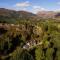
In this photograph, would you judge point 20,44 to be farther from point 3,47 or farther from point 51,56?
point 51,56

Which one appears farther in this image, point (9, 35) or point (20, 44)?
point (9, 35)

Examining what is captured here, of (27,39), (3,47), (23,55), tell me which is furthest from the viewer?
(27,39)

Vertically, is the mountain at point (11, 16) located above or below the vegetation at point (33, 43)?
below

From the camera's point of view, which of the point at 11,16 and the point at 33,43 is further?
the point at 11,16

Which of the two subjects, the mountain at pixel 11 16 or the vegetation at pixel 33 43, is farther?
the mountain at pixel 11 16

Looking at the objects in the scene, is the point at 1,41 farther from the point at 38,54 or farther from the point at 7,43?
the point at 38,54

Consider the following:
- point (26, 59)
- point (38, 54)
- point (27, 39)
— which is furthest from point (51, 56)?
point (27, 39)

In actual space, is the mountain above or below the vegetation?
below

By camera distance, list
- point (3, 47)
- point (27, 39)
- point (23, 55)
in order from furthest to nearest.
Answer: point (27, 39) < point (3, 47) < point (23, 55)

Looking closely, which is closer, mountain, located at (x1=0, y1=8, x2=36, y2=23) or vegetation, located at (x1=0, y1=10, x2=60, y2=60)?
vegetation, located at (x1=0, y1=10, x2=60, y2=60)

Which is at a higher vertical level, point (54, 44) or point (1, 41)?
point (54, 44)

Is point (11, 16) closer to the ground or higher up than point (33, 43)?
closer to the ground
